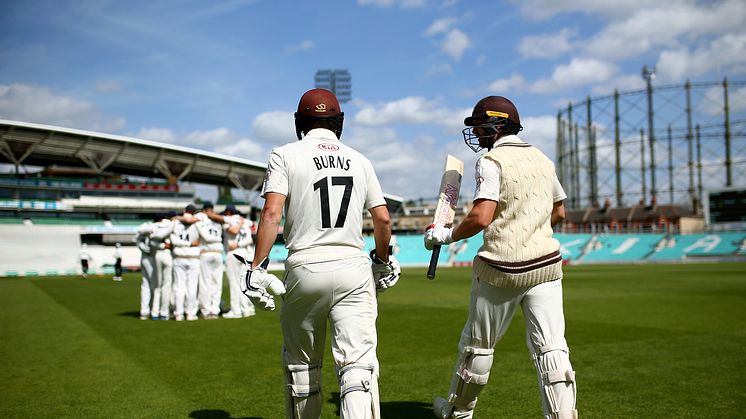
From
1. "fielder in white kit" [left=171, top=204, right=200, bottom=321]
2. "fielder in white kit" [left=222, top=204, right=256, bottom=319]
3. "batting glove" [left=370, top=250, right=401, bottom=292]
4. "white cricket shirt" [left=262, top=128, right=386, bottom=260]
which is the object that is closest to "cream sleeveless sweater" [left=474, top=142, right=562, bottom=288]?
"batting glove" [left=370, top=250, right=401, bottom=292]

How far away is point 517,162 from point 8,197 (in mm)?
62125

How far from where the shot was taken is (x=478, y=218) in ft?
12.7

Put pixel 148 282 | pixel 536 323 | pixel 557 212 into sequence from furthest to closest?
pixel 148 282 → pixel 557 212 → pixel 536 323

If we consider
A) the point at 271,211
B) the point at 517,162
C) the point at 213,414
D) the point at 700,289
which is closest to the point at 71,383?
the point at 213,414

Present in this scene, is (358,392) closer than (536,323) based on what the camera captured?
Yes

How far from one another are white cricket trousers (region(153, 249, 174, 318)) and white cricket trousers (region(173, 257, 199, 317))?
1.63 feet

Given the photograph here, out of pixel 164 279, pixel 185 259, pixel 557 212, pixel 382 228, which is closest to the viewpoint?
pixel 382 228

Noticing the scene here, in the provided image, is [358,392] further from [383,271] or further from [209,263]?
[209,263]

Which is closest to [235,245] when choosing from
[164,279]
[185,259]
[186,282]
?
[185,259]

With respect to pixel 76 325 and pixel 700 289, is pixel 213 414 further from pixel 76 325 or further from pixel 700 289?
pixel 700 289

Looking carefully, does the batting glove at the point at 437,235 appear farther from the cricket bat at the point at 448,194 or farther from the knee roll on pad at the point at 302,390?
the knee roll on pad at the point at 302,390

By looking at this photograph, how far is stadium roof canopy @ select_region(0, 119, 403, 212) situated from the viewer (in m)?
54.8

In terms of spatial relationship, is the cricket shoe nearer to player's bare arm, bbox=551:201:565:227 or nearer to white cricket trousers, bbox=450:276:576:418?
white cricket trousers, bbox=450:276:576:418

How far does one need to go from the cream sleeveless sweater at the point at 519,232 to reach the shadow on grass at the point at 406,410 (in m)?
1.63
